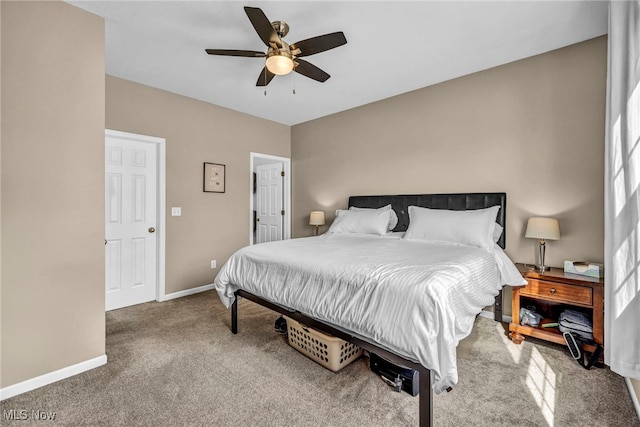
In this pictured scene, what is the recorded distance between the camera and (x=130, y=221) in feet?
11.3

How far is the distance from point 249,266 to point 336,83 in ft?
7.73

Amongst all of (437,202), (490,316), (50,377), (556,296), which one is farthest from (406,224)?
(50,377)

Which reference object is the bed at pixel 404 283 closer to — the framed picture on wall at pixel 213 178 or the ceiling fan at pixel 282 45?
the ceiling fan at pixel 282 45

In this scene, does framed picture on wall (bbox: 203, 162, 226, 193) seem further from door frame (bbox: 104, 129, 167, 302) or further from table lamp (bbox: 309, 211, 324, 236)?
table lamp (bbox: 309, 211, 324, 236)

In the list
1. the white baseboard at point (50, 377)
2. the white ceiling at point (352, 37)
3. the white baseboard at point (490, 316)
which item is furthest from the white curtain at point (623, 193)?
the white baseboard at point (50, 377)

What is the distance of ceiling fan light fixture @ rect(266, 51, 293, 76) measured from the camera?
206 cm

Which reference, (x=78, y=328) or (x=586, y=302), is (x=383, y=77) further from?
(x=78, y=328)

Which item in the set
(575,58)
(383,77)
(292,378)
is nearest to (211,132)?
(383,77)

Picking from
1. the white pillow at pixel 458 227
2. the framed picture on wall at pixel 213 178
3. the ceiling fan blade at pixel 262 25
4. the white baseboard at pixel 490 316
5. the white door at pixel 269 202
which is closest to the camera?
the ceiling fan blade at pixel 262 25

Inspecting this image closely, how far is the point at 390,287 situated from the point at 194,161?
3333 mm

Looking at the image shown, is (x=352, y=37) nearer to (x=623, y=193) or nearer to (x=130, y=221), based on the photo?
(x=623, y=193)

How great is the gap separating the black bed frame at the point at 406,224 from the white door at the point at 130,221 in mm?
1618

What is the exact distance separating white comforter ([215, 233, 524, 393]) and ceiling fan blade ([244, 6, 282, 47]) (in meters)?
1.54

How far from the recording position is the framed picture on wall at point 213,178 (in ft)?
13.4
